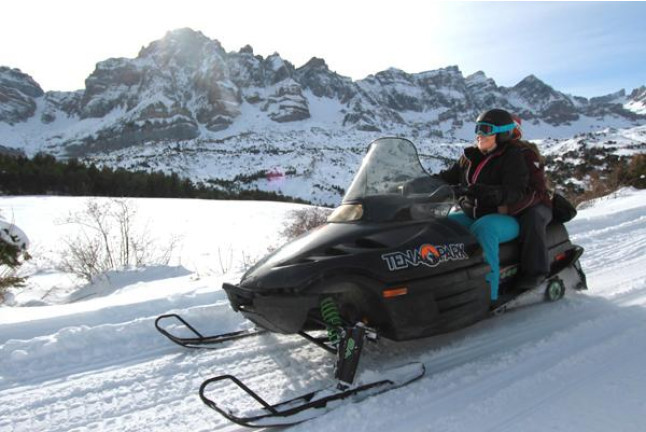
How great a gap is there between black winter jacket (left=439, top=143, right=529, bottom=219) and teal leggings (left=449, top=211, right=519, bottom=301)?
118mm

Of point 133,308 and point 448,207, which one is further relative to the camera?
point 133,308

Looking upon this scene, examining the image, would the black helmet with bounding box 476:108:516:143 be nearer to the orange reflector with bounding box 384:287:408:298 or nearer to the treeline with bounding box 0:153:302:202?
the orange reflector with bounding box 384:287:408:298

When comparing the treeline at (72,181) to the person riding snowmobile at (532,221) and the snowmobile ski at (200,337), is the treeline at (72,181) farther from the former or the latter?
the person riding snowmobile at (532,221)

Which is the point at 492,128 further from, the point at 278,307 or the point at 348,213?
the point at 278,307

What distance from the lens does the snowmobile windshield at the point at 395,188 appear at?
11.4ft

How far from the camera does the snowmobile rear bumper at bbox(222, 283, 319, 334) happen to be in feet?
9.73

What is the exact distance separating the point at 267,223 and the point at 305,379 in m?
15.5

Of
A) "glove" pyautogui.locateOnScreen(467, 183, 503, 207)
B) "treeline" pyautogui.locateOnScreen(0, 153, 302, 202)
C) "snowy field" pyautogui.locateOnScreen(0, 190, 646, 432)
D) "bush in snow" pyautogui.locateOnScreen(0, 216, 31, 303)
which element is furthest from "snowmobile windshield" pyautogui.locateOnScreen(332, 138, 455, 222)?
"treeline" pyautogui.locateOnScreen(0, 153, 302, 202)

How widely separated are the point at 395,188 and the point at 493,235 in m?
0.88

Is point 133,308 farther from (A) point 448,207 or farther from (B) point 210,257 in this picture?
(B) point 210,257

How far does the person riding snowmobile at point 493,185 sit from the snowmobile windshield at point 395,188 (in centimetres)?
34

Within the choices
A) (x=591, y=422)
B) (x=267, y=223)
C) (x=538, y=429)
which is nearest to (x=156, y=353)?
(x=538, y=429)

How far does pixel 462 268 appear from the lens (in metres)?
3.50

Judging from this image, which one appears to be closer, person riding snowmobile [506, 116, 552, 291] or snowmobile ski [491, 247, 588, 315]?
person riding snowmobile [506, 116, 552, 291]
